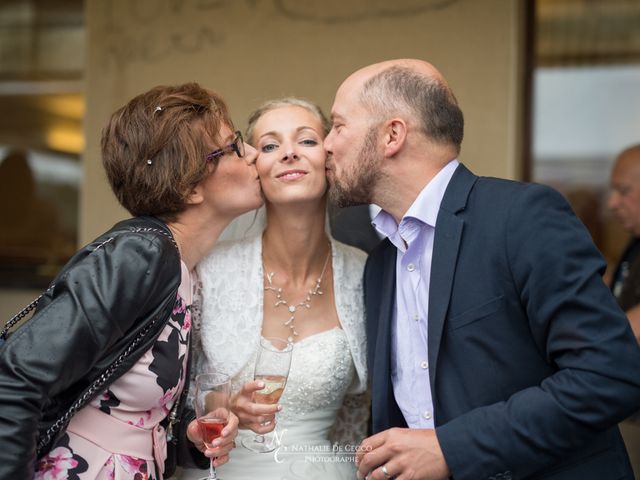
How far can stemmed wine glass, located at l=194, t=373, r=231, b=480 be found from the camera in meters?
2.12

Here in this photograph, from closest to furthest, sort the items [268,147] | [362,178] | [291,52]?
1. [362,178]
2. [268,147]
3. [291,52]

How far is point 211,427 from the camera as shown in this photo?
2.15 metres

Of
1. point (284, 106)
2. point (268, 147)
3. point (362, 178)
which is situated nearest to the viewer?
point (362, 178)

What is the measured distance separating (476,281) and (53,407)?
1.16 metres

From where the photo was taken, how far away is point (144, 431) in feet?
7.59

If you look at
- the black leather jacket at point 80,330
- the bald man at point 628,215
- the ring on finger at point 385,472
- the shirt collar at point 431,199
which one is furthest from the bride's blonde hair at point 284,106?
the bald man at point 628,215

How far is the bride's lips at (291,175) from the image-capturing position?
2881mm

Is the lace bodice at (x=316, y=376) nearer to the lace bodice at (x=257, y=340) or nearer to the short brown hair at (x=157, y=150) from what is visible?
the lace bodice at (x=257, y=340)

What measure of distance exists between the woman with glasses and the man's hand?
0.39 m

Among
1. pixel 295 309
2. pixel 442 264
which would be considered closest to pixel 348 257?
pixel 295 309

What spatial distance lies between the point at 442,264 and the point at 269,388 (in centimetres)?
59

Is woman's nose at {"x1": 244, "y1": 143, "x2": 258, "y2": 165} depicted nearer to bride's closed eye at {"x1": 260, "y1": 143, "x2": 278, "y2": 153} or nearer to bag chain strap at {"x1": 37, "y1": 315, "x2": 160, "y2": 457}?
bride's closed eye at {"x1": 260, "y1": 143, "x2": 278, "y2": 153}

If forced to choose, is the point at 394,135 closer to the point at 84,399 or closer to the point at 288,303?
the point at 288,303

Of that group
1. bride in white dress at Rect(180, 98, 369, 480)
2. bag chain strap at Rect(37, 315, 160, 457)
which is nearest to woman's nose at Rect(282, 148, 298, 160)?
bride in white dress at Rect(180, 98, 369, 480)
